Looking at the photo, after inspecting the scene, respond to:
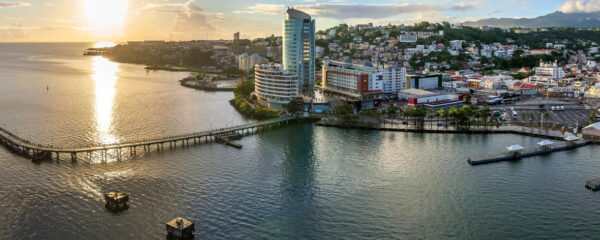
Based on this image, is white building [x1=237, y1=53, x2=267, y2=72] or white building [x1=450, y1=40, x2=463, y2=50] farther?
white building [x1=450, y1=40, x2=463, y2=50]

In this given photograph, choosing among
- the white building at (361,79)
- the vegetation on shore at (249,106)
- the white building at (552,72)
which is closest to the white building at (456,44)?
the white building at (552,72)

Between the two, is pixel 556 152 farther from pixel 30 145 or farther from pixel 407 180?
pixel 30 145

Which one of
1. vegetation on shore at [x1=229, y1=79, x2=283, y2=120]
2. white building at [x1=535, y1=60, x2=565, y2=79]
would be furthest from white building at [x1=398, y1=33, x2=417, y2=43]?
→ vegetation on shore at [x1=229, y1=79, x2=283, y2=120]

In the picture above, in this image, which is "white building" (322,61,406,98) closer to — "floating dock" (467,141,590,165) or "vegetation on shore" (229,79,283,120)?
"vegetation on shore" (229,79,283,120)

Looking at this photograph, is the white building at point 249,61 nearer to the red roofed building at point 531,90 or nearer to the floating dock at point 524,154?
the red roofed building at point 531,90

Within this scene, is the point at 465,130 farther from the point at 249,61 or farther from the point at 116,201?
the point at 249,61

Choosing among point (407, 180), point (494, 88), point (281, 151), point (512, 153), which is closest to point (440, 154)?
point (512, 153)

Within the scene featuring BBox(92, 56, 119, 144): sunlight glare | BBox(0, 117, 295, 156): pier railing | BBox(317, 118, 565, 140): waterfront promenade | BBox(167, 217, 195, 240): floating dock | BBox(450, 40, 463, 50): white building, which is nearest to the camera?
BBox(167, 217, 195, 240): floating dock

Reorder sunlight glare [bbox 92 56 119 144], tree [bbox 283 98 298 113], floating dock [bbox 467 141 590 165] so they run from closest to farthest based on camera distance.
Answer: floating dock [bbox 467 141 590 165] → sunlight glare [bbox 92 56 119 144] → tree [bbox 283 98 298 113]
